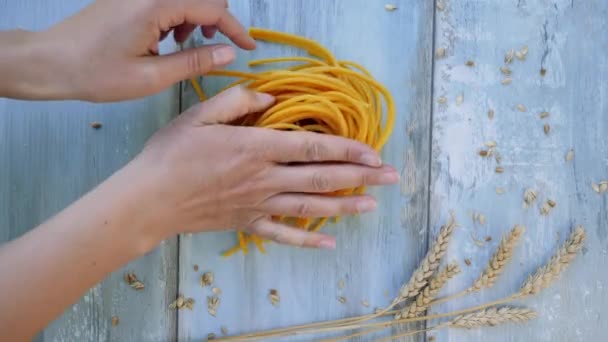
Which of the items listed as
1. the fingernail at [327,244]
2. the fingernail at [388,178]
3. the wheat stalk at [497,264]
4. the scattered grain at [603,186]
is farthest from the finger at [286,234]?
the scattered grain at [603,186]

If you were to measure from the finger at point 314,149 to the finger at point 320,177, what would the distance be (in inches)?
0.5

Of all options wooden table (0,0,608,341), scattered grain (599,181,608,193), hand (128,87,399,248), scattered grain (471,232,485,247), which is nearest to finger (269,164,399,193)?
hand (128,87,399,248)

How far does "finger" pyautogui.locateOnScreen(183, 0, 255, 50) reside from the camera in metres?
0.68

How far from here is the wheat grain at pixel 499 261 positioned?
0.85m

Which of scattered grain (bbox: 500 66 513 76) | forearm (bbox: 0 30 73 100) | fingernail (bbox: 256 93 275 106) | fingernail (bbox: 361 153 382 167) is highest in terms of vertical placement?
scattered grain (bbox: 500 66 513 76)

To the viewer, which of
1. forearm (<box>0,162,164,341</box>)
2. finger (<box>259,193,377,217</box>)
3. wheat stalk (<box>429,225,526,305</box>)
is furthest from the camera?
wheat stalk (<box>429,225,526,305</box>)

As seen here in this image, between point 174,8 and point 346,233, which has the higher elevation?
point 174,8

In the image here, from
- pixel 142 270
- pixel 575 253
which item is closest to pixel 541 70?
pixel 575 253

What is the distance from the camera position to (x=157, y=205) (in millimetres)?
705

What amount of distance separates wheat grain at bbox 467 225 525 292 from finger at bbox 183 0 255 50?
0.49 metres

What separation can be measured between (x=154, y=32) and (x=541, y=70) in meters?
0.60

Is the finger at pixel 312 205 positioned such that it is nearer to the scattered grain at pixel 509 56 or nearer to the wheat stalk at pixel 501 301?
the wheat stalk at pixel 501 301

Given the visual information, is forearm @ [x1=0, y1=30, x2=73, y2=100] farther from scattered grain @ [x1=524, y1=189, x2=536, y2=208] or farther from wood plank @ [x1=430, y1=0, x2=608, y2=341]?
scattered grain @ [x1=524, y1=189, x2=536, y2=208]

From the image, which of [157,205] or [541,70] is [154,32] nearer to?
[157,205]
